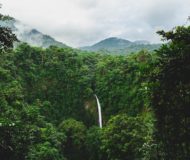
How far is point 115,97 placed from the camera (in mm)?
70750

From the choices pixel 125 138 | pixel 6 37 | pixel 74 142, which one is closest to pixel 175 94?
pixel 6 37

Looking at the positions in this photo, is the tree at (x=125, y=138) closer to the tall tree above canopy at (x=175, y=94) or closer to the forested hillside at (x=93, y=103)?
the forested hillside at (x=93, y=103)

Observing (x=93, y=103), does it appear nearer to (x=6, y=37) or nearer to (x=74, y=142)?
(x=74, y=142)

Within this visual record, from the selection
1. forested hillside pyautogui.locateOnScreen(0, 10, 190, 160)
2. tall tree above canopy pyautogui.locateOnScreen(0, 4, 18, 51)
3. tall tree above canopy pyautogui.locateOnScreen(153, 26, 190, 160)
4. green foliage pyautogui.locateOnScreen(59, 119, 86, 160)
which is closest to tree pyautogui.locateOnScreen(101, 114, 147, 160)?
forested hillside pyautogui.locateOnScreen(0, 10, 190, 160)

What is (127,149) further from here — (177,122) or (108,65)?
(108,65)

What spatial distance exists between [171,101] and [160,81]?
3.46ft

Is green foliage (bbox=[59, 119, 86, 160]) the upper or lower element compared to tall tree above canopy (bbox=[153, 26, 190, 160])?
lower

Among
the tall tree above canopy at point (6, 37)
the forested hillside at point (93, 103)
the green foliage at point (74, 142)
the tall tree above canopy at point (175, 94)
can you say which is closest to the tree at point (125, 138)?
the forested hillside at point (93, 103)

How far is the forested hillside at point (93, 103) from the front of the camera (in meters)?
18.1

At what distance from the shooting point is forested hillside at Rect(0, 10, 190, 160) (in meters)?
18.1

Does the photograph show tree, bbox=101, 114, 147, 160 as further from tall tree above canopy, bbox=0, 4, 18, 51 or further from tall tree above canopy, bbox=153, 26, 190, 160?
tall tree above canopy, bbox=0, 4, 18, 51

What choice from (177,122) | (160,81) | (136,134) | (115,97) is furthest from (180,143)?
(115,97)

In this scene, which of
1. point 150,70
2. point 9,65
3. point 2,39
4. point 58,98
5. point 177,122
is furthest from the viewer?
point 58,98

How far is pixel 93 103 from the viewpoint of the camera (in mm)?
73500
